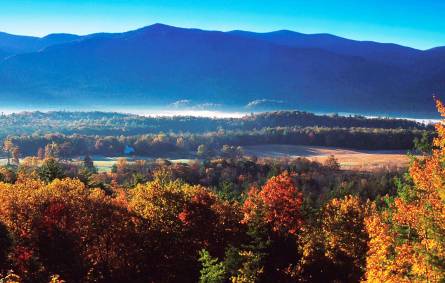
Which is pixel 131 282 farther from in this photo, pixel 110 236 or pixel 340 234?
pixel 340 234

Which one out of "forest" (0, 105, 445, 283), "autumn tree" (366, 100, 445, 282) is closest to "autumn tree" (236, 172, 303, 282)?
"forest" (0, 105, 445, 283)

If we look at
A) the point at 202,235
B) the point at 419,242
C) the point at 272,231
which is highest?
the point at 419,242

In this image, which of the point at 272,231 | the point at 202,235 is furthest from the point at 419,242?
the point at 202,235

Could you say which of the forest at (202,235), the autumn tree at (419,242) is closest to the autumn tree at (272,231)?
the forest at (202,235)

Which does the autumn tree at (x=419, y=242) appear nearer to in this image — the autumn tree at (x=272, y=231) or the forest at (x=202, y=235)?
the forest at (x=202, y=235)

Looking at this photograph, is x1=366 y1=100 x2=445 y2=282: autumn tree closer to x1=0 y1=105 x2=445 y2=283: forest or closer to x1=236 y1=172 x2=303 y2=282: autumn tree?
x1=0 y1=105 x2=445 y2=283: forest

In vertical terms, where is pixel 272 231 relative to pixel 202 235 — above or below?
below

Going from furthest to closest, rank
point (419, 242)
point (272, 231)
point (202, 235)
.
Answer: point (272, 231) → point (202, 235) → point (419, 242)

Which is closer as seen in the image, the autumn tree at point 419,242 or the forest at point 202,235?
the autumn tree at point 419,242

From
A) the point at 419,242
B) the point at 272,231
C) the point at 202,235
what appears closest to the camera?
the point at 419,242

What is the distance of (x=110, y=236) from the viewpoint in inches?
2435

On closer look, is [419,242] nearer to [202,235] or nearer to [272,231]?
[272,231]

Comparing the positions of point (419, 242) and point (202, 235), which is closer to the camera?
point (419, 242)

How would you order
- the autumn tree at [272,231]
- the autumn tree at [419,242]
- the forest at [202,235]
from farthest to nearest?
the autumn tree at [272,231], the forest at [202,235], the autumn tree at [419,242]
